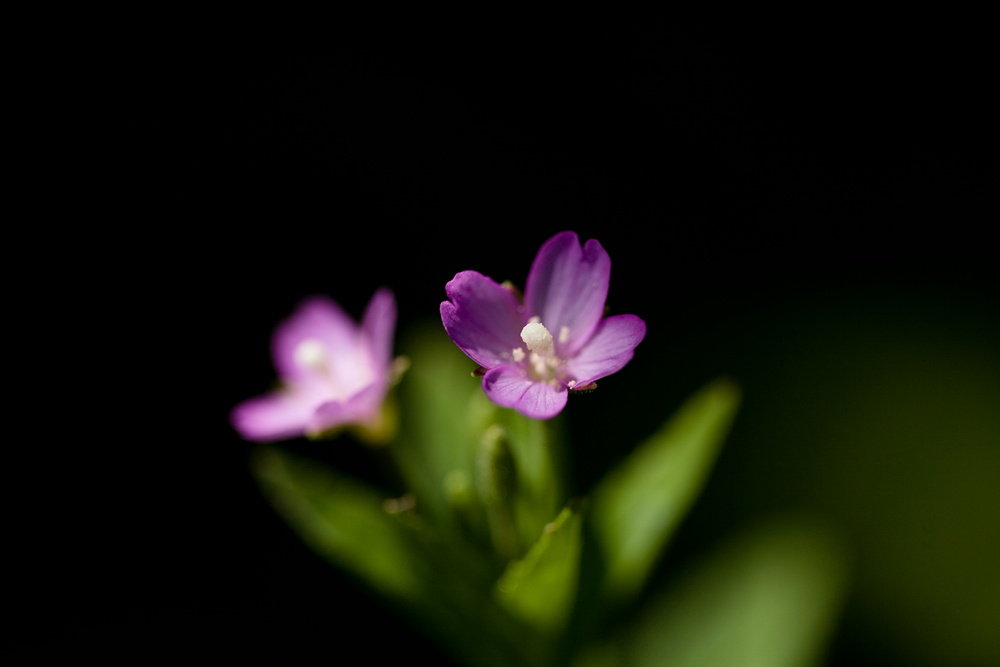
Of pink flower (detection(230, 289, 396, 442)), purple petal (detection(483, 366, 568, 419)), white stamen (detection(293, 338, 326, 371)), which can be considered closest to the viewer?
purple petal (detection(483, 366, 568, 419))

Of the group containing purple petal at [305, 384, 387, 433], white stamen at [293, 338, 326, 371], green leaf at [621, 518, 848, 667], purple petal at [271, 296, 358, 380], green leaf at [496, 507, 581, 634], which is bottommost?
green leaf at [621, 518, 848, 667]

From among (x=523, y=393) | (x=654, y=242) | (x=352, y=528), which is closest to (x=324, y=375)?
(x=352, y=528)

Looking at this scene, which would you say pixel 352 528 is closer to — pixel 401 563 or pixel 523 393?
pixel 401 563

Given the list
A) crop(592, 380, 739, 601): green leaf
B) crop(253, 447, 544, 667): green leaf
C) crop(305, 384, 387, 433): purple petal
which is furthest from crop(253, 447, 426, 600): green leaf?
crop(592, 380, 739, 601): green leaf

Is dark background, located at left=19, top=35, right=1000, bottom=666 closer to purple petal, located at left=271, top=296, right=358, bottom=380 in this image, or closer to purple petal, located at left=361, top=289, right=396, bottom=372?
purple petal, located at left=271, top=296, right=358, bottom=380

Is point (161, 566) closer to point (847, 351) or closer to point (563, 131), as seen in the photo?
point (563, 131)

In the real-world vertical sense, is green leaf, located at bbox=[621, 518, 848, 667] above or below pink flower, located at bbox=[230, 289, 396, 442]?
below

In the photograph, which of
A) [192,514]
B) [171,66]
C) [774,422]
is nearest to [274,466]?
[192,514]
